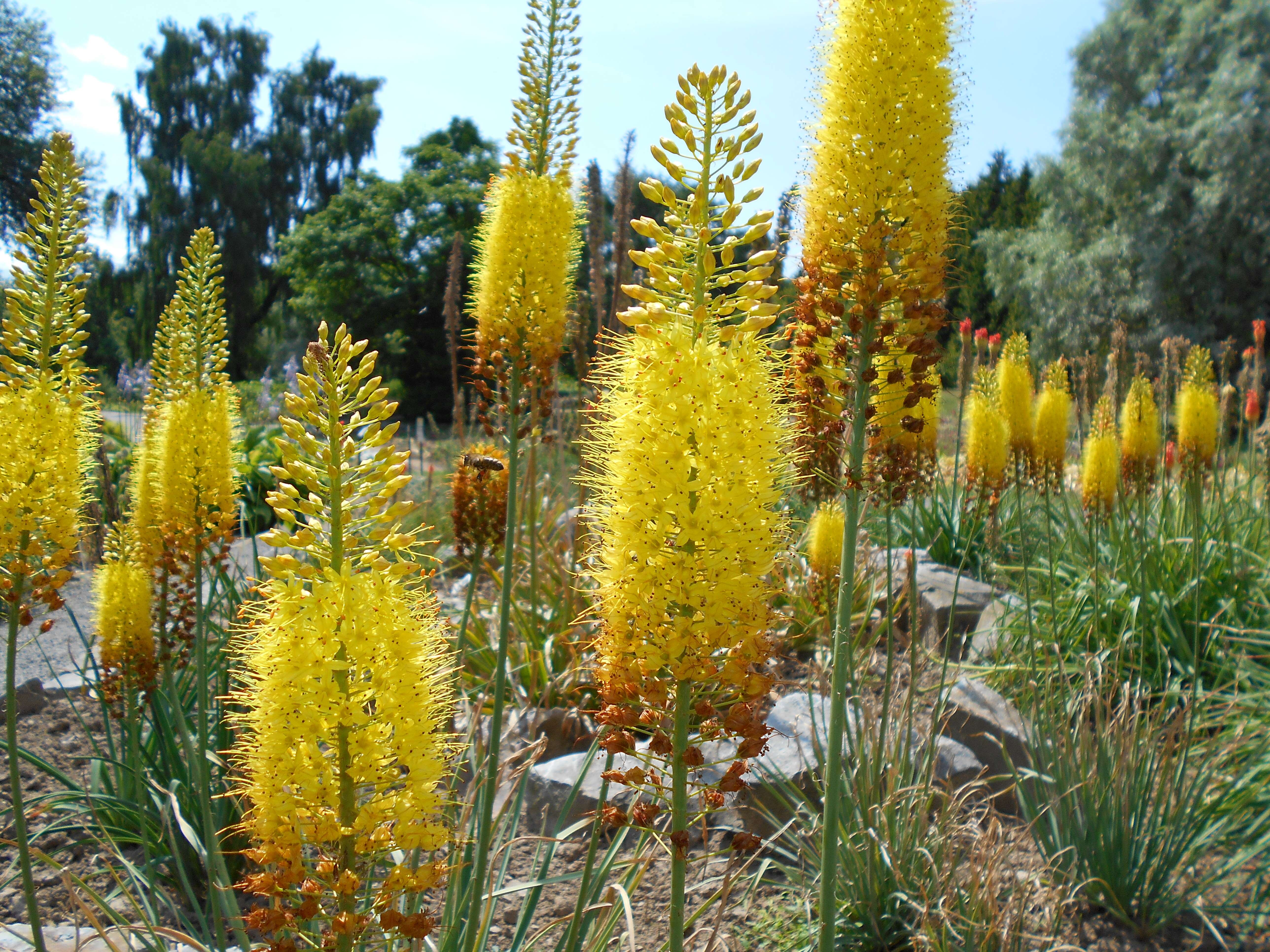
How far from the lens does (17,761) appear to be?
8.09 ft

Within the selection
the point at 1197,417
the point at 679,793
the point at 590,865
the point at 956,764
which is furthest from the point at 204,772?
the point at 1197,417

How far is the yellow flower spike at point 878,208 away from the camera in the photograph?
2.61 m

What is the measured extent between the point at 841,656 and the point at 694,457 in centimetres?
104

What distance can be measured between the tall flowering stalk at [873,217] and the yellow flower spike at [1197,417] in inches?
223

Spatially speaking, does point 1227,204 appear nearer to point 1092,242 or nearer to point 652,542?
point 1092,242

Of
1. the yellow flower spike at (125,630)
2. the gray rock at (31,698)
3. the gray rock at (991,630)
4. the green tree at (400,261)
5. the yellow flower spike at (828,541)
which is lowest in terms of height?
the gray rock at (31,698)

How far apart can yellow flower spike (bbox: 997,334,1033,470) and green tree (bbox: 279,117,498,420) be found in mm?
23738

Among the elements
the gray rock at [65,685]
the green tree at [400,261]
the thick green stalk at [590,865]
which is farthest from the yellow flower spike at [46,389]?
the green tree at [400,261]

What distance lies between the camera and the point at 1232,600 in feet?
16.8

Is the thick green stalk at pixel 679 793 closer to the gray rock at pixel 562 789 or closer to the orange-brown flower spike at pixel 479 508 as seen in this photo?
the gray rock at pixel 562 789

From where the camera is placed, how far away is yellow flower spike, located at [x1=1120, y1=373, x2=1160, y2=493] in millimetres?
6680

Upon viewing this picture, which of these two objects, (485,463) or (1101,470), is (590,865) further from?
(1101,470)

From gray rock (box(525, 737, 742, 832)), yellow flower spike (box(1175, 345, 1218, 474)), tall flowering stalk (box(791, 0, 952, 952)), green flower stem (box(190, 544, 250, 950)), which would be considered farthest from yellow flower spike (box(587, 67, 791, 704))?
yellow flower spike (box(1175, 345, 1218, 474))

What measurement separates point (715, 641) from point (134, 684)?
121 inches
